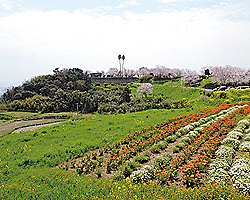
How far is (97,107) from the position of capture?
5041cm

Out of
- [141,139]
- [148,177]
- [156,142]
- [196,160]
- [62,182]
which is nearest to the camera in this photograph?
[62,182]

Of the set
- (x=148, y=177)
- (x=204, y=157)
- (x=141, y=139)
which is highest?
(x=204, y=157)

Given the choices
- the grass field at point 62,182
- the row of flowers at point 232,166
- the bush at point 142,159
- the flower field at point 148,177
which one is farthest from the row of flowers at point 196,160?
the bush at point 142,159

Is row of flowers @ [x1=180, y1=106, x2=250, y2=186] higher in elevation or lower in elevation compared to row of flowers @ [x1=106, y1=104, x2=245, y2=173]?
higher

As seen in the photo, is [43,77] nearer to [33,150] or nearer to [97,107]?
[97,107]

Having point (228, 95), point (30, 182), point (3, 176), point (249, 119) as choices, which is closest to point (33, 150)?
point (3, 176)

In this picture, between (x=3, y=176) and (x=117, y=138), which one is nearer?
(x=3, y=176)

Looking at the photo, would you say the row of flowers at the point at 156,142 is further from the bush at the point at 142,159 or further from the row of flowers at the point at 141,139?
the bush at the point at 142,159

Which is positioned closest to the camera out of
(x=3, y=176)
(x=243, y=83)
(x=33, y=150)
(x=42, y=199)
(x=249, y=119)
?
(x=42, y=199)

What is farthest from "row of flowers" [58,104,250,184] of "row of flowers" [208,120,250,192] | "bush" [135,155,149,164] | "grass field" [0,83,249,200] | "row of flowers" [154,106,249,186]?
"grass field" [0,83,249,200]

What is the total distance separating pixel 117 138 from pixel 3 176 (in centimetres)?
781

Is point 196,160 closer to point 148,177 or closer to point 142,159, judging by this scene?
point 148,177

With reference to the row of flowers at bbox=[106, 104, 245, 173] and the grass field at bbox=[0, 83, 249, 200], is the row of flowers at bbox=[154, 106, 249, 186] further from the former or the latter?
the row of flowers at bbox=[106, 104, 245, 173]

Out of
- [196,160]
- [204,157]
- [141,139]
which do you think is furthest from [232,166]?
[141,139]
